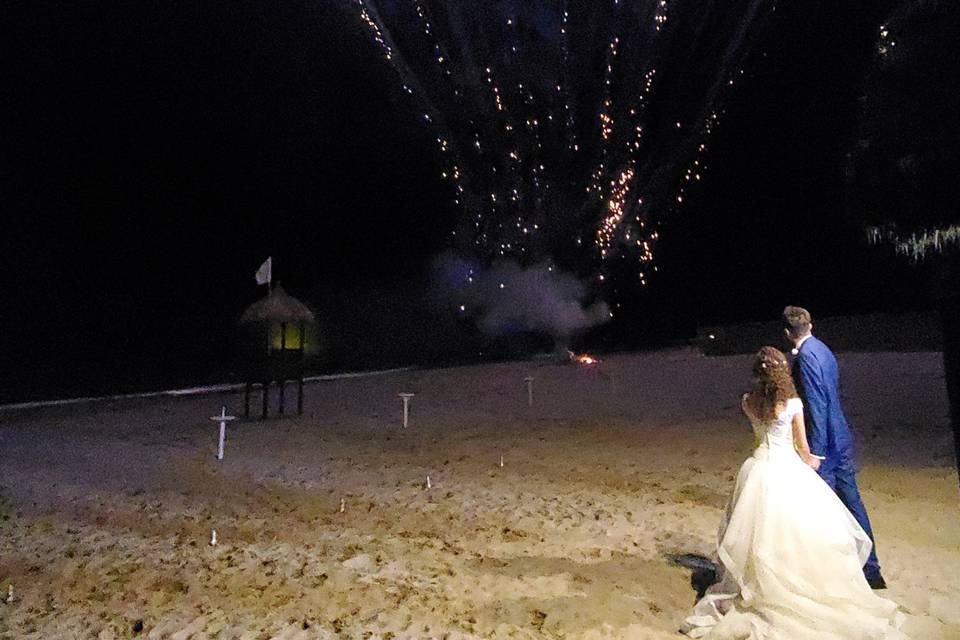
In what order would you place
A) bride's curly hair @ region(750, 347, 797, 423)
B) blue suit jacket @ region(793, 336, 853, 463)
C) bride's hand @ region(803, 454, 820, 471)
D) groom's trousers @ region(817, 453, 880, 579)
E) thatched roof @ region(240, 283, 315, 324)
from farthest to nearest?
thatched roof @ region(240, 283, 315, 324)
groom's trousers @ region(817, 453, 880, 579)
blue suit jacket @ region(793, 336, 853, 463)
bride's hand @ region(803, 454, 820, 471)
bride's curly hair @ region(750, 347, 797, 423)

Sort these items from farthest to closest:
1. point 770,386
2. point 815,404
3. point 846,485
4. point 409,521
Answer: point 409,521 → point 846,485 → point 815,404 → point 770,386

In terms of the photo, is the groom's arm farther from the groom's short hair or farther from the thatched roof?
the thatched roof

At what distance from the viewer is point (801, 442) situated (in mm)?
4926

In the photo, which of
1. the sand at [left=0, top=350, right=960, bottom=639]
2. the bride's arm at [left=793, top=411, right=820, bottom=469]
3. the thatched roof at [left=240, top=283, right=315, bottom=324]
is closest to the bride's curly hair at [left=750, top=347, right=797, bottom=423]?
the bride's arm at [left=793, top=411, right=820, bottom=469]

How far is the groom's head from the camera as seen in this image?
201 inches

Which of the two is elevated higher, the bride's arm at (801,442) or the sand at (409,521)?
the bride's arm at (801,442)

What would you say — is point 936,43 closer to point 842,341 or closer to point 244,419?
point 244,419

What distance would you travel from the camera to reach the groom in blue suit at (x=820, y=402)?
506 centimetres

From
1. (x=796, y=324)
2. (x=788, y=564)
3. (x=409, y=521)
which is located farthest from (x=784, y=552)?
(x=409, y=521)

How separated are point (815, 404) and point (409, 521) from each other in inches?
177

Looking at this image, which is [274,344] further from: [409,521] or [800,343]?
[800,343]

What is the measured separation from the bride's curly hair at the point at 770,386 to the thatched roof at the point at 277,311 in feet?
46.4

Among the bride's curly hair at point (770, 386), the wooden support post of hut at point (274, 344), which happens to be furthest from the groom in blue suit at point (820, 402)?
the wooden support post of hut at point (274, 344)

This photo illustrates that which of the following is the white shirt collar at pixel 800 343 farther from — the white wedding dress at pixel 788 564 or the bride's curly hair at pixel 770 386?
the white wedding dress at pixel 788 564
